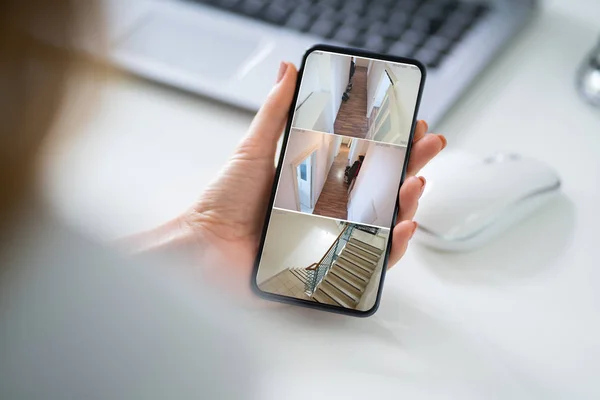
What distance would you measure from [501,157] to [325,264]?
185 mm

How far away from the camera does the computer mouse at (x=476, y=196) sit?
0.43 meters

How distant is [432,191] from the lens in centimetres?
45

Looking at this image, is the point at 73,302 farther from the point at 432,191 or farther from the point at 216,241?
the point at 432,191

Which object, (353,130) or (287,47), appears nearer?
(353,130)

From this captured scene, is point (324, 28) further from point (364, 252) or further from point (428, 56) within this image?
point (364, 252)

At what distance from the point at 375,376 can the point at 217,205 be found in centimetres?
17

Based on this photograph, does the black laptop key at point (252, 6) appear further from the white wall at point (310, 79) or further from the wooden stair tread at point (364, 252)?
the wooden stair tread at point (364, 252)

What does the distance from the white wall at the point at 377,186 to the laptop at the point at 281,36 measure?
114 millimetres

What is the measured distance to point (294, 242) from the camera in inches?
15.9

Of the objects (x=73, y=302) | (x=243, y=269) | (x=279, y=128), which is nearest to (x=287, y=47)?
(x=279, y=128)

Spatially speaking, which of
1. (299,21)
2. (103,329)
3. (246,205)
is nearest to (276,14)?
(299,21)

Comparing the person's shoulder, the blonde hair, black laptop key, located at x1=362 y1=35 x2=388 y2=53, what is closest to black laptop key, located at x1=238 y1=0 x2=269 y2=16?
black laptop key, located at x1=362 y1=35 x2=388 y2=53

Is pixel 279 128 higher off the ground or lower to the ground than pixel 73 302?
higher

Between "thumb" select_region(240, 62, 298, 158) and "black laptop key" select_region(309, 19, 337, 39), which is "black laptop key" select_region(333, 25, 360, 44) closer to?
"black laptop key" select_region(309, 19, 337, 39)
